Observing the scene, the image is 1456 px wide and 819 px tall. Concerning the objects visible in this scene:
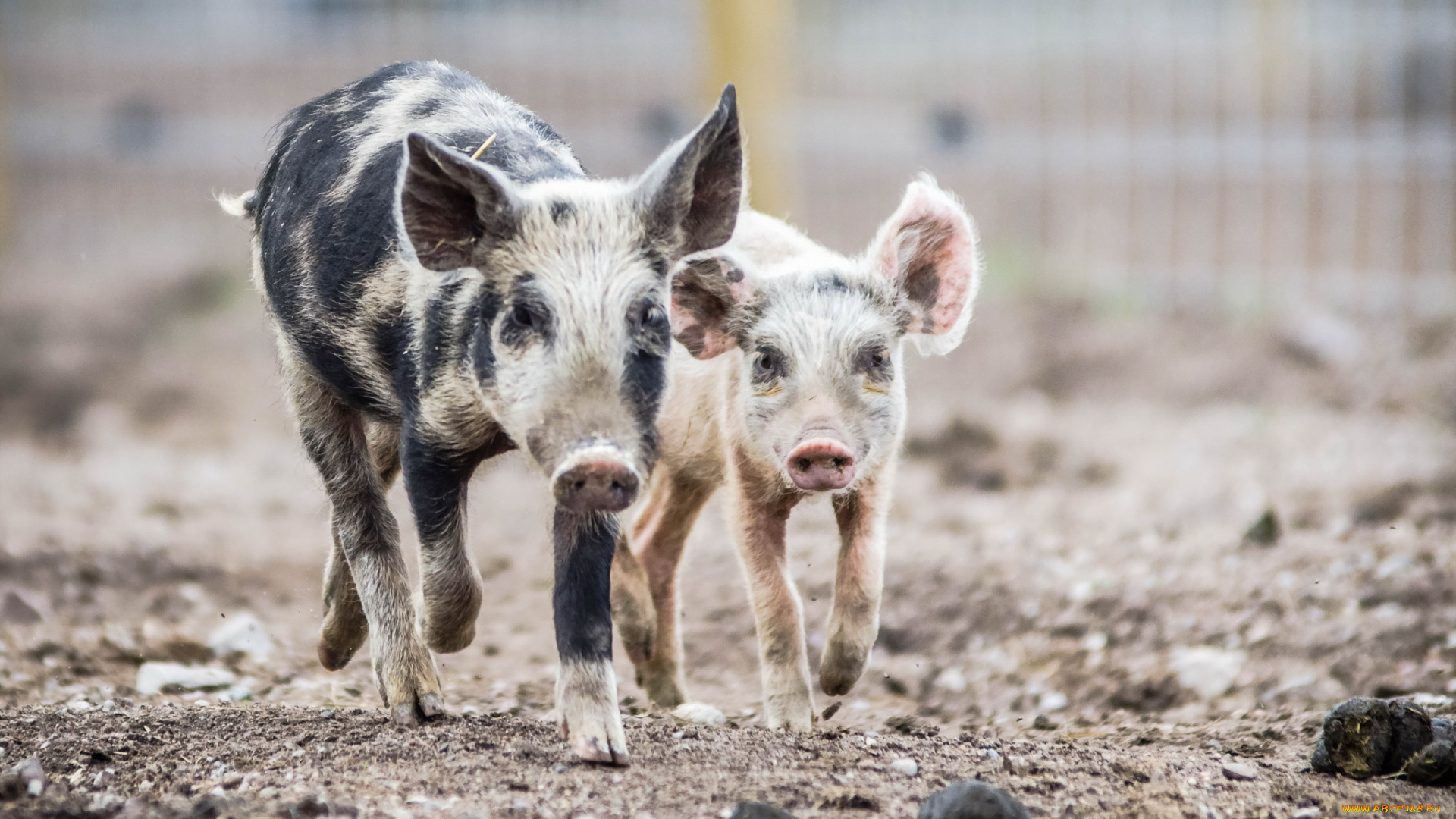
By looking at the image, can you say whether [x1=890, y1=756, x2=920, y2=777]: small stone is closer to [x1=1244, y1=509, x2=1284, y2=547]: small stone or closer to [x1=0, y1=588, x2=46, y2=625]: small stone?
[x1=1244, y1=509, x2=1284, y2=547]: small stone

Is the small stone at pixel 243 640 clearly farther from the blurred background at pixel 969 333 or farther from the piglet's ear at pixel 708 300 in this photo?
the piglet's ear at pixel 708 300

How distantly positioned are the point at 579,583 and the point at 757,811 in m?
0.93

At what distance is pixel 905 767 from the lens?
3.95 m

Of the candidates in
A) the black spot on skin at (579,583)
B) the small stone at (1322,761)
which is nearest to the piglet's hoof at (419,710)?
the black spot on skin at (579,583)

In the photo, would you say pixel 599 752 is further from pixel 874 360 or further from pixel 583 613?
pixel 874 360

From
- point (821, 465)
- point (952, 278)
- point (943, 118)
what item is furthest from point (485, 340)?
point (943, 118)

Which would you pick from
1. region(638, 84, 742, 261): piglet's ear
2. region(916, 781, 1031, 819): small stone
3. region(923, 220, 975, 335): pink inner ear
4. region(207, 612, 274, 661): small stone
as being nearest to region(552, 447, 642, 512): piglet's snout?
region(638, 84, 742, 261): piglet's ear

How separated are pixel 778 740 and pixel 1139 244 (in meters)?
9.12

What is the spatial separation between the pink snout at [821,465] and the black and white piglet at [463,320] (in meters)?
0.60

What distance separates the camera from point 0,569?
665 cm

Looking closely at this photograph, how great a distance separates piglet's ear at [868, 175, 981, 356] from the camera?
504 cm

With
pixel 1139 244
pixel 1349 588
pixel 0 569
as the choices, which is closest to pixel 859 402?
pixel 1349 588

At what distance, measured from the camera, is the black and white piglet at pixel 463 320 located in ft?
12.2

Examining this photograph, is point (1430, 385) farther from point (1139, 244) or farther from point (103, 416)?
point (103, 416)
